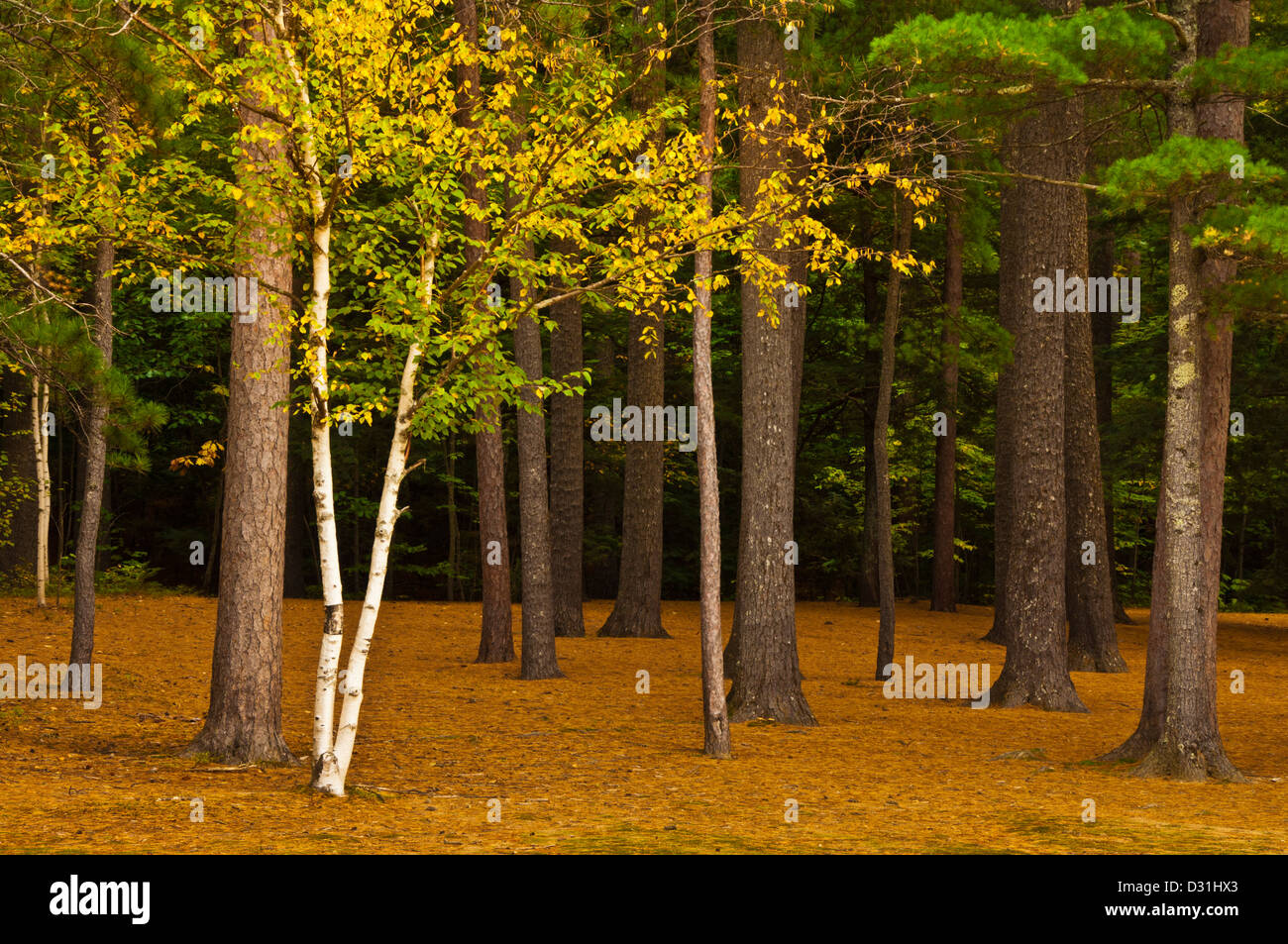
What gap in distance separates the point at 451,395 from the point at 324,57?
2355mm

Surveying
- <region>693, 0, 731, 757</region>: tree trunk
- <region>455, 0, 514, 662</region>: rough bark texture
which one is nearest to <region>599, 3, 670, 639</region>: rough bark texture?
<region>455, 0, 514, 662</region>: rough bark texture

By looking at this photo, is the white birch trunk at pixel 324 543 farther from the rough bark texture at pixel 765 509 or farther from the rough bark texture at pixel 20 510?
the rough bark texture at pixel 20 510

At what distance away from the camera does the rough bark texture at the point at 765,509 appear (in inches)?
473

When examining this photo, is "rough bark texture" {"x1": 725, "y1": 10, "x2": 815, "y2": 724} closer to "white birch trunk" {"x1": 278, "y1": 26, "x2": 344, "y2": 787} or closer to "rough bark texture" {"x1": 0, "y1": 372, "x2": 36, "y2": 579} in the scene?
"white birch trunk" {"x1": 278, "y1": 26, "x2": 344, "y2": 787}

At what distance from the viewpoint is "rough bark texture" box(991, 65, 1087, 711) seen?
1347 centimetres

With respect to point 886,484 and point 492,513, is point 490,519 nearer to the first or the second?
point 492,513

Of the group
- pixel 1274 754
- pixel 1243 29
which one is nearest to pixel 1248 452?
pixel 1274 754

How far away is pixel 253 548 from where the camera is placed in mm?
9148

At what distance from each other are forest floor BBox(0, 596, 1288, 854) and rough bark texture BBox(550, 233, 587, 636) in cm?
185

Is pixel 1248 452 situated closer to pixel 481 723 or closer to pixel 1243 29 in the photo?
pixel 1243 29

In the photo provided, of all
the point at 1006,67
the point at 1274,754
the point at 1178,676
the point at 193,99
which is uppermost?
the point at 1006,67

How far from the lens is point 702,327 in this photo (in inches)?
409

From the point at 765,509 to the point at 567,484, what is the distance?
7941 mm

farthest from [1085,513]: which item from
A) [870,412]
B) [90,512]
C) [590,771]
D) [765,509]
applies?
[90,512]
